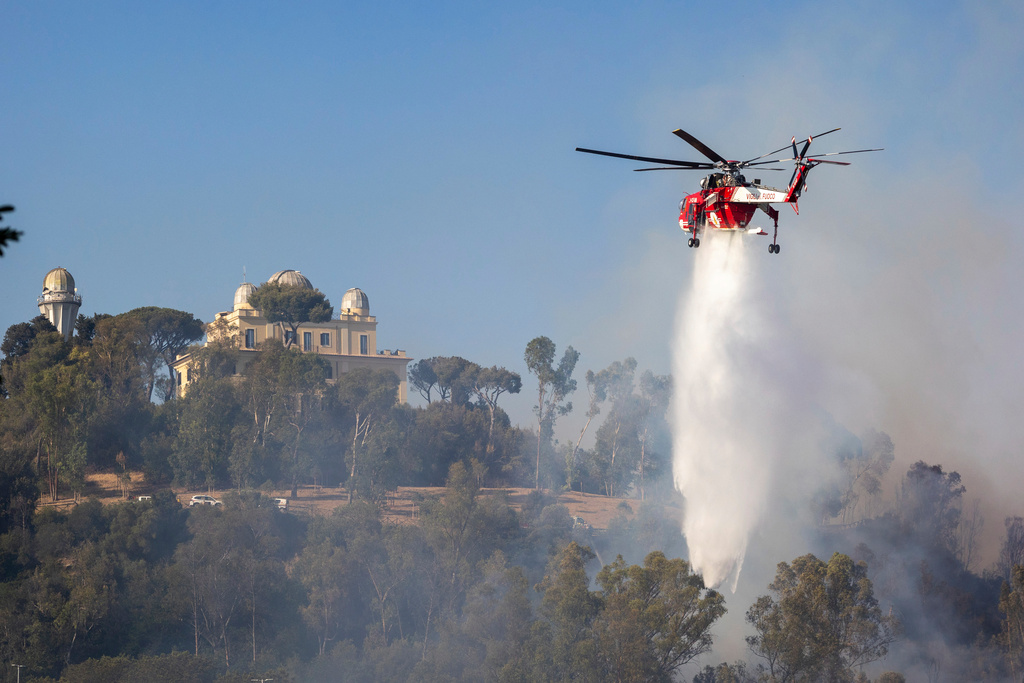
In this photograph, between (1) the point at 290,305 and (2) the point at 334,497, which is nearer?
(2) the point at 334,497

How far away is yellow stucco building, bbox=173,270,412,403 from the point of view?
124m

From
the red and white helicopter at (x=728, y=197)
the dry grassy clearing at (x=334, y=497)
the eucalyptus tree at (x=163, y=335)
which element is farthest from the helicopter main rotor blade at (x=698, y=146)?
the eucalyptus tree at (x=163, y=335)

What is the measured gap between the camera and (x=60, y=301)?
120500mm

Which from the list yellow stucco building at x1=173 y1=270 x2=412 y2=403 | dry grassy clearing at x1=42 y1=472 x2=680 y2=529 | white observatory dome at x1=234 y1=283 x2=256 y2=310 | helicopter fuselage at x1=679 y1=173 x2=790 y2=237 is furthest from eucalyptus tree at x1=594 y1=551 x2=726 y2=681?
white observatory dome at x1=234 y1=283 x2=256 y2=310

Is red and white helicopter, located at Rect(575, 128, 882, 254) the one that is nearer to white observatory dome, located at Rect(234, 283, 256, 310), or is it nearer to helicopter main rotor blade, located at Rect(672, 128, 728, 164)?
helicopter main rotor blade, located at Rect(672, 128, 728, 164)

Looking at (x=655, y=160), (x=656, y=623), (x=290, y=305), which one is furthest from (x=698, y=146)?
(x=290, y=305)

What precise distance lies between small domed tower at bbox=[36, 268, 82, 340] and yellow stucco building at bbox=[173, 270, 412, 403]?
11.8 meters

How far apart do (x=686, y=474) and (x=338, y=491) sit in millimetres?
37227

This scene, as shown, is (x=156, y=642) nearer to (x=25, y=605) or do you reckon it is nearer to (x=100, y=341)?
(x=25, y=605)

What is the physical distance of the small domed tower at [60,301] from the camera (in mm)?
120312

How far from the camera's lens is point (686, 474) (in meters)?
82.2

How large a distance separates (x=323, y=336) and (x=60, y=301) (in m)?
27.9

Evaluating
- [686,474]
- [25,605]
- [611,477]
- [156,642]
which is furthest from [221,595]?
[611,477]

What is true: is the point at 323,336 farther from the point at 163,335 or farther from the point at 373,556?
the point at 373,556
